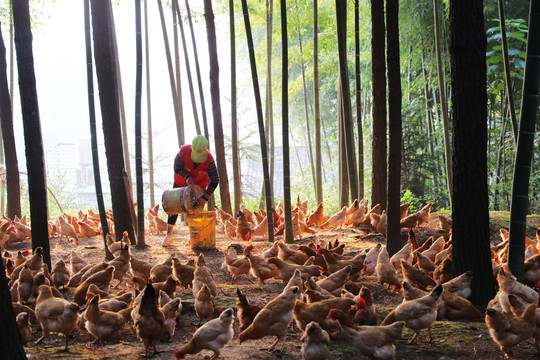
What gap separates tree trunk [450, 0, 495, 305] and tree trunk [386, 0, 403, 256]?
4.99ft

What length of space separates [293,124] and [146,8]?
12732 millimetres

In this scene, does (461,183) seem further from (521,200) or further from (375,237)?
(375,237)

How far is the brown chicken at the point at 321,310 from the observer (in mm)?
3824

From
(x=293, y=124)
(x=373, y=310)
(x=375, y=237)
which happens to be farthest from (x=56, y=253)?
(x=293, y=124)

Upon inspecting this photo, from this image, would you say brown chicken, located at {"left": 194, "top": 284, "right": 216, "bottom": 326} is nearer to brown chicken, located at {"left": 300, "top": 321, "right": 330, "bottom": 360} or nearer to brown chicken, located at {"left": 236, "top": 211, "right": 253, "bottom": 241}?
brown chicken, located at {"left": 300, "top": 321, "right": 330, "bottom": 360}

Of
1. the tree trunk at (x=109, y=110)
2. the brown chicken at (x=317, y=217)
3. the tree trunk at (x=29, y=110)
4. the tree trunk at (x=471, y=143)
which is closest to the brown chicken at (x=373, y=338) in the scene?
the tree trunk at (x=471, y=143)

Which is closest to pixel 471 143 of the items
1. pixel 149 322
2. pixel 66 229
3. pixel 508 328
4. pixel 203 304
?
pixel 508 328

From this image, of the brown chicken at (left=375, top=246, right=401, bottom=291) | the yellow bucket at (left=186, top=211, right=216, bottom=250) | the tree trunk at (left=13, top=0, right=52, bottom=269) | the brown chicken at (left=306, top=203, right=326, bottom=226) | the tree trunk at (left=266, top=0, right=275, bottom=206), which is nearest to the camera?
the tree trunk at (left=13, top=0, right=52, bottom=269)

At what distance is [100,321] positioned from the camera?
3.96 m

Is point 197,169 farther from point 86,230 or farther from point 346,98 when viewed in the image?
A: point 86,230

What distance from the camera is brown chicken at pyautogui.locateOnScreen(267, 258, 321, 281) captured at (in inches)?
214

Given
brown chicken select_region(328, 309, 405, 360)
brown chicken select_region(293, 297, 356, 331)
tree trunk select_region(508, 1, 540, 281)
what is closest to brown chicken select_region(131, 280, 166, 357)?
brown chicken select_region(293, 297, 356, 331)

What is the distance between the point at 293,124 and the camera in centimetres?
2323

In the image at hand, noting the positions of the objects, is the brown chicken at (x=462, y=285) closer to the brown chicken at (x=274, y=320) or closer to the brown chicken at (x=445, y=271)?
the brown chicken at (x=445, y=271)
